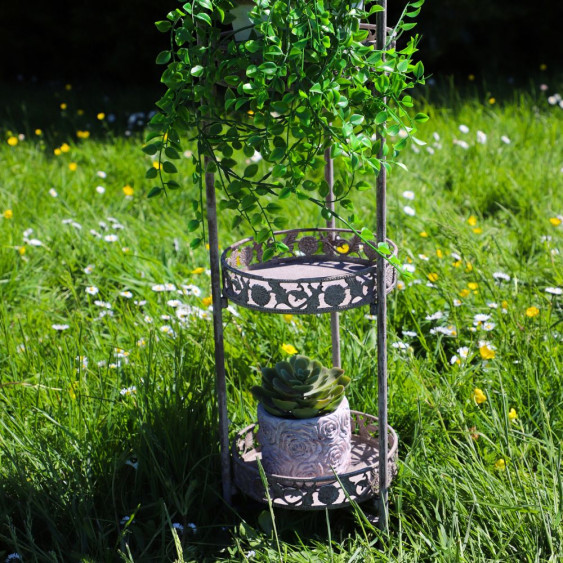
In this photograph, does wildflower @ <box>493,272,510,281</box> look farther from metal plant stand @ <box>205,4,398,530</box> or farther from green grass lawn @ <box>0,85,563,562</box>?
metal plant stand @ <box>205,4,398,530</box>

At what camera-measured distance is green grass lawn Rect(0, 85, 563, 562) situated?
1.78 m

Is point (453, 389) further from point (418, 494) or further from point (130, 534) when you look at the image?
point (130, 534)

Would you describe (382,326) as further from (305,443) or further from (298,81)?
(298,81)

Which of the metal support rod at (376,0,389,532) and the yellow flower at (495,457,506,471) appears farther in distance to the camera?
the yellow flower at (495,457,506,471)

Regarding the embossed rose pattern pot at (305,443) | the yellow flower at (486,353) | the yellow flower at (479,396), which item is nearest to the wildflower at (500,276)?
the yellow flower at (486,353)

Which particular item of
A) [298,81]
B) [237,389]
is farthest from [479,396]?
[298,81]

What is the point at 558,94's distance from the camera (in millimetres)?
5172

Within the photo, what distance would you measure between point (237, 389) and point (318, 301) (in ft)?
2.15

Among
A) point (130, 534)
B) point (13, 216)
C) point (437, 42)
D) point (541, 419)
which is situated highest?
point (437, 42)

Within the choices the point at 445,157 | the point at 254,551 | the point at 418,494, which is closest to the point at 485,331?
the point at 418,494

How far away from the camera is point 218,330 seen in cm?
184

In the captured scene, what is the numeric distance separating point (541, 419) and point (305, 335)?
771 mm

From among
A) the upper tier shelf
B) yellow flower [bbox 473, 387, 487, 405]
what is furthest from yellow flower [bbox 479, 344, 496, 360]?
the upper tier shelf

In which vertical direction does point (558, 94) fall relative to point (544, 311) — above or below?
above
